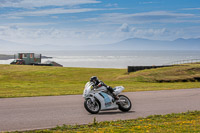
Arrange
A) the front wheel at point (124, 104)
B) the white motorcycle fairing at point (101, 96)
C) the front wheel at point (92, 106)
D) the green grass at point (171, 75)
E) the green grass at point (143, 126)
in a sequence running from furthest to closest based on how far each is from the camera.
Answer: the green grass at point (171, 75)
the front wheel at point (124, 104)
the front wheel at point (92, 106)
the white motorcycle fairing at point (101, 96)
the green grass at point (143, 126)

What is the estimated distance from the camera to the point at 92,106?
12.7 metres

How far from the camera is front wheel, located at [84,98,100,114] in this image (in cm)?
1249

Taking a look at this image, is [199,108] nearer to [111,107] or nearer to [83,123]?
[111,107]

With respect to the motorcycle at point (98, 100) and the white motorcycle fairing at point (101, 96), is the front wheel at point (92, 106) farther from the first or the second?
the white motorcycle fairing at point (101, 96)

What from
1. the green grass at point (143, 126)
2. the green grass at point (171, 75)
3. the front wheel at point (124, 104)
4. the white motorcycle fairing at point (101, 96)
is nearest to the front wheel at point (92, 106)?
the white motorcycle fairing at point (101, 96)

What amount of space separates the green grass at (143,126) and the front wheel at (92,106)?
195 cm

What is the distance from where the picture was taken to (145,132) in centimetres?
875

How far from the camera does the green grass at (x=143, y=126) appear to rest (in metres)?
9.06

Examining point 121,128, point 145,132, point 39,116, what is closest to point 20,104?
point 39,116

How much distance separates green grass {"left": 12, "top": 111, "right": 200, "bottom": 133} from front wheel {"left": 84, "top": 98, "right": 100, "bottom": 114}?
1947 millimetres

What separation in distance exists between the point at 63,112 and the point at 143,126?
12.9ft

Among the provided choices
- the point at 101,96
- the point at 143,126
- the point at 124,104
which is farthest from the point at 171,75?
the point at 143,126

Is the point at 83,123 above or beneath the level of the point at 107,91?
beneath

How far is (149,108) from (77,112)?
3042 millimetres
